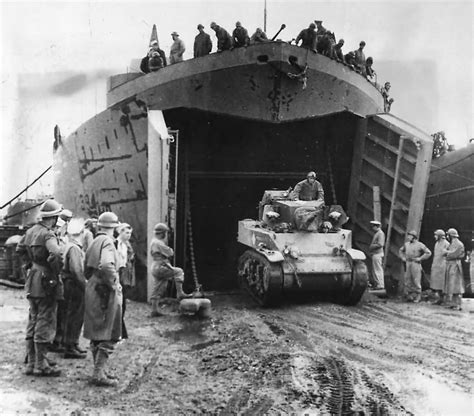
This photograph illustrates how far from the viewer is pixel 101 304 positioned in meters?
4.62

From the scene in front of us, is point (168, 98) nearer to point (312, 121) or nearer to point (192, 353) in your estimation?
point (312, 121)

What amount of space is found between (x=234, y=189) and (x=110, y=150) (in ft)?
9.30

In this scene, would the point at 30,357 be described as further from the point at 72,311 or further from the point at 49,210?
the point at 49,210

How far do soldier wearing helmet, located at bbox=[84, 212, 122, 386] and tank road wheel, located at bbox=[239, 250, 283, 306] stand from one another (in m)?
3.60

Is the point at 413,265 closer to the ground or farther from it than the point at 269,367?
farther from it

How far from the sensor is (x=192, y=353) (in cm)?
590

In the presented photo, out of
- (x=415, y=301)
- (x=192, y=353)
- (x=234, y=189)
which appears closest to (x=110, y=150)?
(x=234, y=189)

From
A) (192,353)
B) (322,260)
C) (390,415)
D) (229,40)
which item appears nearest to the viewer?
(390,415)

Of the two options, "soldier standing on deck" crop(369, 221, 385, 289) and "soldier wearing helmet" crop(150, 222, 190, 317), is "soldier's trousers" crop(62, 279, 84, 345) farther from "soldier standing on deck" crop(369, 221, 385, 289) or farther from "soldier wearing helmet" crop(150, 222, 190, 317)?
"soldier standing on deck" crop(369, 221, 385, 289)

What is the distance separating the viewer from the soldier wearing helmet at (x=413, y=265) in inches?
375

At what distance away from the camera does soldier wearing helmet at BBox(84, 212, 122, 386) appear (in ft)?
15.1

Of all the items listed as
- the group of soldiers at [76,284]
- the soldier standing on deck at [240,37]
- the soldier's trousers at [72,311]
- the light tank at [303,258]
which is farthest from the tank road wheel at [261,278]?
the soldier standing on deck at [240,37]

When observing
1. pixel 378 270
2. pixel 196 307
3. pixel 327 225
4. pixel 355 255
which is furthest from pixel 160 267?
pixel 378 270

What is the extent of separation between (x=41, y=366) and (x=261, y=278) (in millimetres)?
4166
